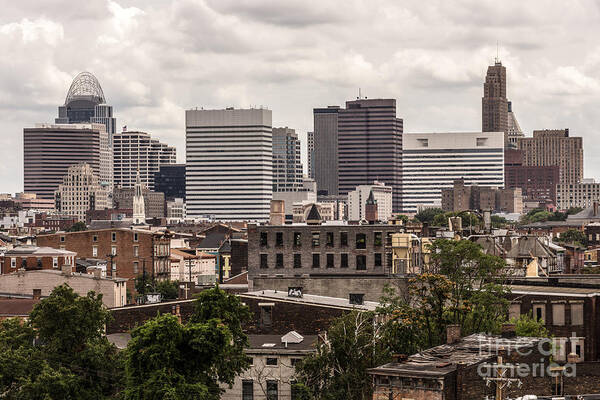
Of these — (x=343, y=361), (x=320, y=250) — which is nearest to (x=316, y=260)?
(x=320, y=250)

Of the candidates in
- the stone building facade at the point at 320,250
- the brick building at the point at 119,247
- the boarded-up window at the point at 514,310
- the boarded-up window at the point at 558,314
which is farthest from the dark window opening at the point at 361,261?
the brick building at the point at 119,247

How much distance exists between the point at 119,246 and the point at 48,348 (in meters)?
104

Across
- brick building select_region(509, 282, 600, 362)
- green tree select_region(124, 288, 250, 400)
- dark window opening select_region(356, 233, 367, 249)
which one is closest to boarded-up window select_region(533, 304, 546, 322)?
brick building select_region(509, 282, 600, 362)

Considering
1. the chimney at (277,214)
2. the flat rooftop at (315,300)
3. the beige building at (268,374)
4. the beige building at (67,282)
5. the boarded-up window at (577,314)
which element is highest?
the chimney at (277,214)

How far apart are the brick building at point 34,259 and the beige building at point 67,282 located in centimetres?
2676

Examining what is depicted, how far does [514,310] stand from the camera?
87125mm

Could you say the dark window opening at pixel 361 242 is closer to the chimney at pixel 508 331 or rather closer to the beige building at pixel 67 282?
the beige building at pixel 67 282

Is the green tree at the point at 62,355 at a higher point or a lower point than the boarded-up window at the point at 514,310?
lower

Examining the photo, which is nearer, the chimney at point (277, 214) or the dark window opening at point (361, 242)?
the dark window opening at point (361, 242)

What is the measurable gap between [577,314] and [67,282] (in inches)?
2226

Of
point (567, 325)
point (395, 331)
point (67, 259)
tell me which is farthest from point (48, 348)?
point (67, 259)

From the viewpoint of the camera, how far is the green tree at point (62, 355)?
7600cm

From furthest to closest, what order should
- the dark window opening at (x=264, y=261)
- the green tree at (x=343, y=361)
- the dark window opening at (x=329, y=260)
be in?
the dark window opening at (x=264, y=261)
the dark window opening at (x=329, y=260)
the green tree at (x=343, y=361)

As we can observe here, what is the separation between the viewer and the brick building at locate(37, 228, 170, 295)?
184 meters
